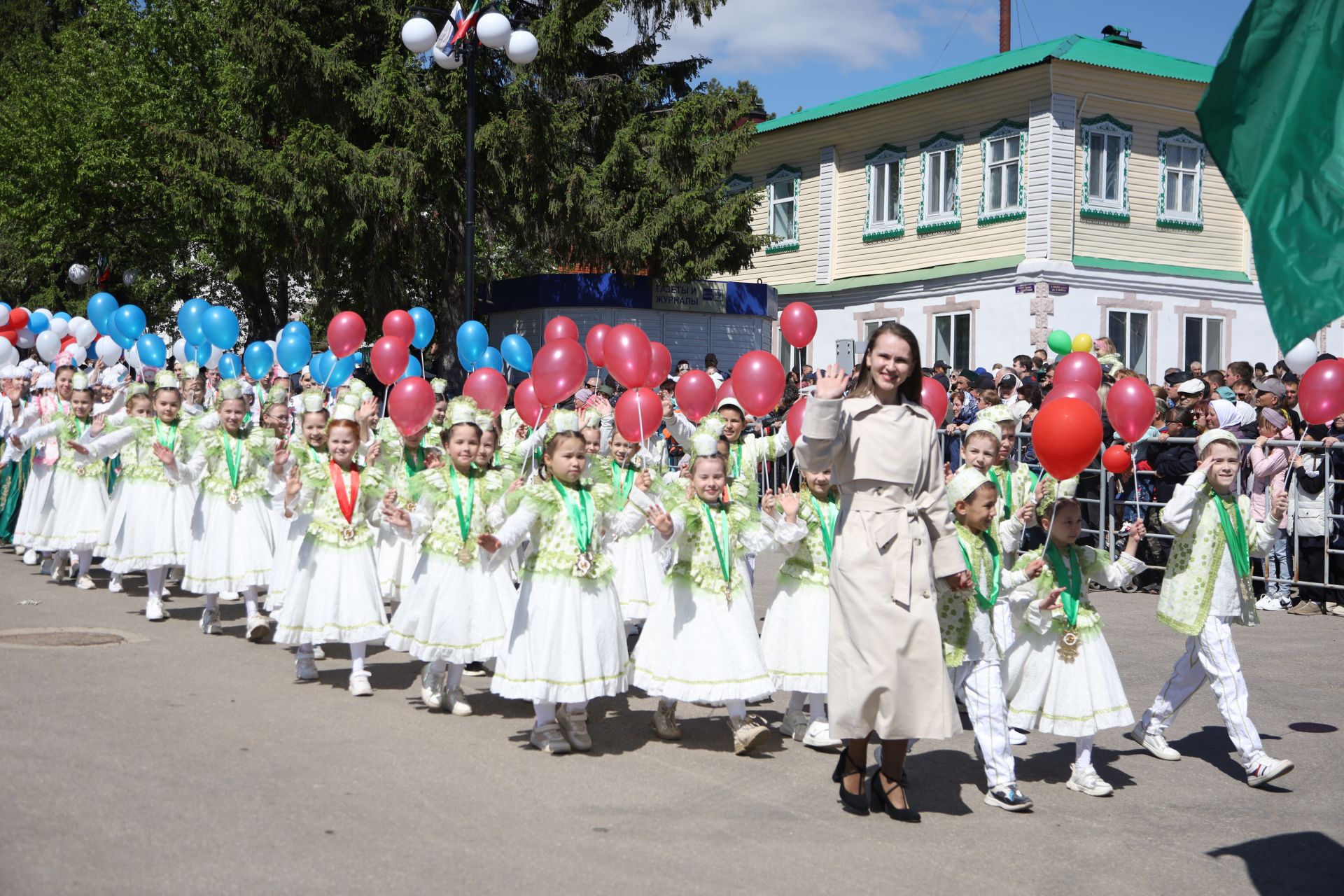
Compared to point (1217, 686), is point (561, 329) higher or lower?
higher

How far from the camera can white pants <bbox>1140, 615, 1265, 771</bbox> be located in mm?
6694

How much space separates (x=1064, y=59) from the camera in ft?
81.1

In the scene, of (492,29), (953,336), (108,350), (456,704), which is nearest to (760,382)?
(456,704)

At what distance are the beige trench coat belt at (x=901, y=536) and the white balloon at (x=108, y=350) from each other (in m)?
13.0

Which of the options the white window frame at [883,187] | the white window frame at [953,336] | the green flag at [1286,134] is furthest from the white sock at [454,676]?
the white window frame at [883,187]

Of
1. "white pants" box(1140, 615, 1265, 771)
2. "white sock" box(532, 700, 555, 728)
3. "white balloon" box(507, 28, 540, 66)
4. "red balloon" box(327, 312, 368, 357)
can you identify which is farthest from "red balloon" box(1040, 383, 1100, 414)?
"white balloon" box(507, 28, 540, 66)

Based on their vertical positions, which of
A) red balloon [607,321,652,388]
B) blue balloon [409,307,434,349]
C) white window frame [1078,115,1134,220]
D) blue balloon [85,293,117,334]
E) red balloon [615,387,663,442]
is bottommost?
red balloon [615,387,663,442]

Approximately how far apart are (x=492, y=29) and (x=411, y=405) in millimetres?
8289

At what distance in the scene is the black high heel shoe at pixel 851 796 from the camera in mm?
5953

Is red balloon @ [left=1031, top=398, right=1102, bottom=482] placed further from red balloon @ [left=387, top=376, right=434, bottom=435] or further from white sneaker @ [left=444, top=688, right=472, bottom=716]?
red balloon @ [left=387, top=376, right=434, bottom=435]

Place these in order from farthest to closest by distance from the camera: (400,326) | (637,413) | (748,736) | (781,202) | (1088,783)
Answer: (781,202) → (400,326) → (637,413) → (748,736) → (1088,783)

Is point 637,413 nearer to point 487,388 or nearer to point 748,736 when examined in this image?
point 487,388

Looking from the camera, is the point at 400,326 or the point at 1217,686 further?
the point at 400,326

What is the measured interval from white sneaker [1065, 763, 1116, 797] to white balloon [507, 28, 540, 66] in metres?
12.3
